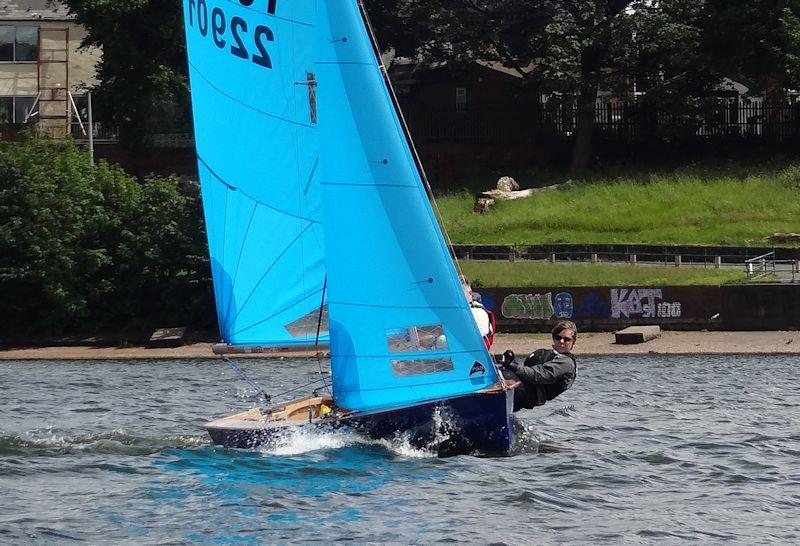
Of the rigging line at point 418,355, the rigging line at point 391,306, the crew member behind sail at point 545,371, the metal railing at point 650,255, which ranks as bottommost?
the crew member behind sail at point 545,371

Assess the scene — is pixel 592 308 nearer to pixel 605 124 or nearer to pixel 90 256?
pixel 90 256

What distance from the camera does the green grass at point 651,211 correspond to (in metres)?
55.5

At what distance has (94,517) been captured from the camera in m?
15.6

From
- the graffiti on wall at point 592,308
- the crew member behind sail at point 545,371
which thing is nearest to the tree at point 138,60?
the graffiti on wall at point 592,308

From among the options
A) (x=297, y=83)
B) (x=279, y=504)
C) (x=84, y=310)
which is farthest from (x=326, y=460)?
(x=84, y=310)

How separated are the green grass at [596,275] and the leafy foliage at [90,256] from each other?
31.0ft

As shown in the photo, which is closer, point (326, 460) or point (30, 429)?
point (326, 460)

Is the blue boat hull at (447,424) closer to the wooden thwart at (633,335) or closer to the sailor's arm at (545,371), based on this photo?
the sailor's arm at (545,371)

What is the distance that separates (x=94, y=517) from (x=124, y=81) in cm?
5327

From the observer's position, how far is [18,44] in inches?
3061

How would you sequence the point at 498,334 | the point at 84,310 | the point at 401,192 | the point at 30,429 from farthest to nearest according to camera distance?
the point at 84,310, the point at 498,334, the point at 30,429, the point at 401,192

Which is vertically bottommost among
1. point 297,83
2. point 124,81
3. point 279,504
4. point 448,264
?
point 279,504

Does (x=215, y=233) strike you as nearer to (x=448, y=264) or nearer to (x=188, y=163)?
(x=448, y=264)

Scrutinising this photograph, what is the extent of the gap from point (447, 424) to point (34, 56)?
64067mm
